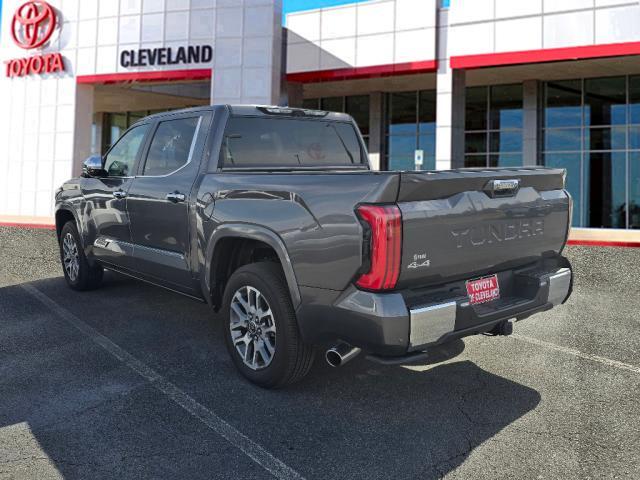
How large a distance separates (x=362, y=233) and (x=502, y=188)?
1.09 metres

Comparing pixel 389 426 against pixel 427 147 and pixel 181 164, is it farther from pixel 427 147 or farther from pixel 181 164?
pixel 427 147

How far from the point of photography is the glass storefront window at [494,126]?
19.7m

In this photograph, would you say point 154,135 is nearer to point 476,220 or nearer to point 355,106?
point 476,220

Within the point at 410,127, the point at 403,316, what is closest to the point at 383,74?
the point at 410,127

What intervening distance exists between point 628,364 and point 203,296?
3.39 metres

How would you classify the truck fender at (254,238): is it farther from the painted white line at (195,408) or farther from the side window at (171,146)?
the side window at (171,146)

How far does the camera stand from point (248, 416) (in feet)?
11.6

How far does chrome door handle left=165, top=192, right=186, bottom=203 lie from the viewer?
4.53 metres

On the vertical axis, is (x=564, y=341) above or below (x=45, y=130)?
below

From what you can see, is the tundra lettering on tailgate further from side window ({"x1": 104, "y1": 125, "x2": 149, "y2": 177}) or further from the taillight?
side window ({"x1": 104, "y1": 125, "x2": 149, "y2": 177})

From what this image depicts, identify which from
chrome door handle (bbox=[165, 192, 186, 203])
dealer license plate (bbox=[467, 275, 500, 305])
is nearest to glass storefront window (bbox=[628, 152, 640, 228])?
dealer license plate (bbox=[467, 275, 500, 305])

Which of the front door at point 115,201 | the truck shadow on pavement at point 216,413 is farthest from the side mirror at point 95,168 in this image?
the truck shadow on pavement at point 216,413

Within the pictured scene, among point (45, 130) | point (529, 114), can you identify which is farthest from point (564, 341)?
point (45, 130)

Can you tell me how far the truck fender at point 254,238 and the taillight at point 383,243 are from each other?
Result: 24.3 inches
